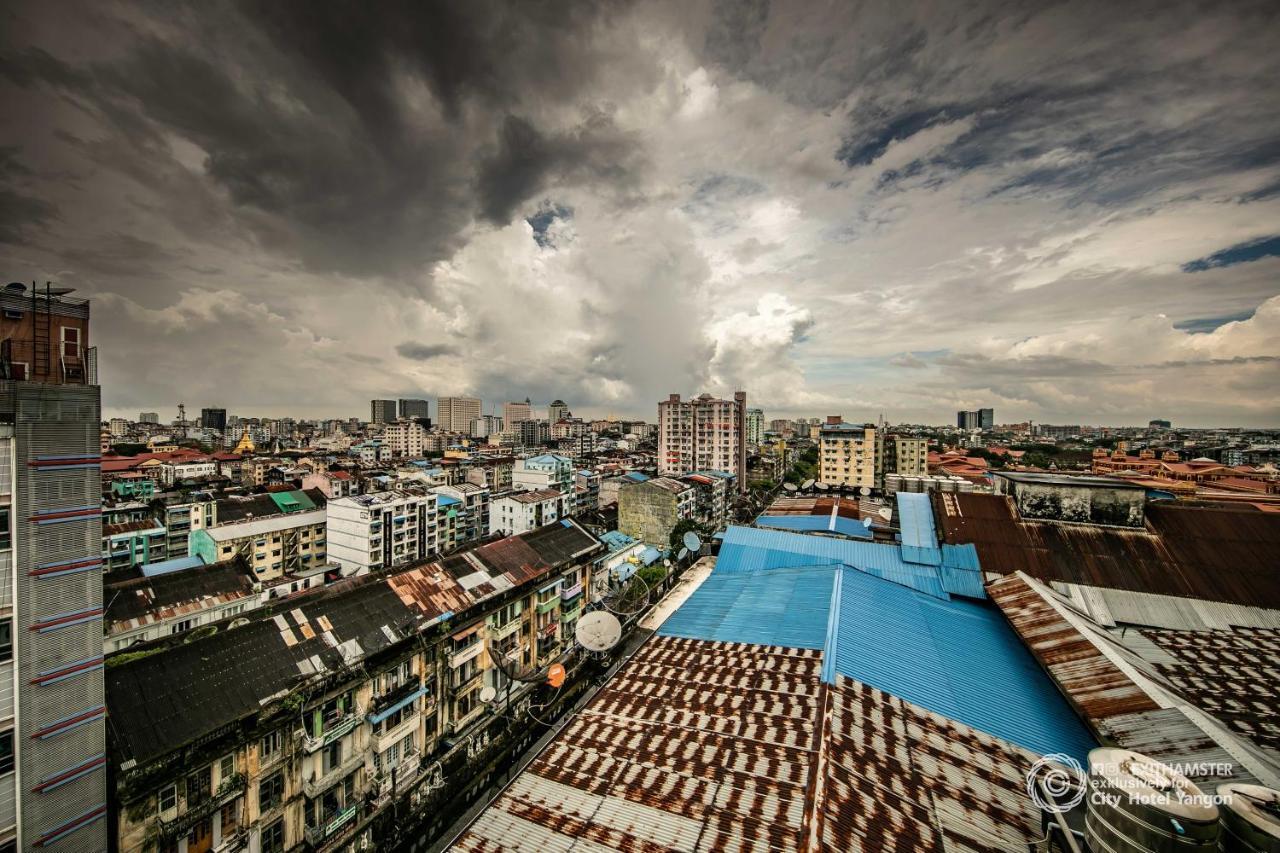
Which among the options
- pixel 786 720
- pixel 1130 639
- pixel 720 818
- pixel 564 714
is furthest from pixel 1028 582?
pixel 564 714

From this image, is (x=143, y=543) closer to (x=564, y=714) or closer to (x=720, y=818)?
(x=564, y=714)

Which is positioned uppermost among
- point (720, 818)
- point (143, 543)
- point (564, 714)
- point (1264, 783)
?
point (1264, 783)

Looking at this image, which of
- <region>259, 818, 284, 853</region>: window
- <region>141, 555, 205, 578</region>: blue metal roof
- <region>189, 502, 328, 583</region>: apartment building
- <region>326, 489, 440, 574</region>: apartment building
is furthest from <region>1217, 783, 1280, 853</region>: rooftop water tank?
<region>189, 502, 328, 583</region>: apartment building

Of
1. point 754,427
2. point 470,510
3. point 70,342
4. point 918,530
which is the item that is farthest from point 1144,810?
point 754,427

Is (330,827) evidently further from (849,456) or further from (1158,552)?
(849,456)

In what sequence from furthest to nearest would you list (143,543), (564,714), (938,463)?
(938,463) → (143,543) → (564,714)

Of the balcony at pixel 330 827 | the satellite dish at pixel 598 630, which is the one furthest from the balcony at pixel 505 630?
the balcony at pixel 330 827

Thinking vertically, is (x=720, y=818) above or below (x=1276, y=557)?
below
